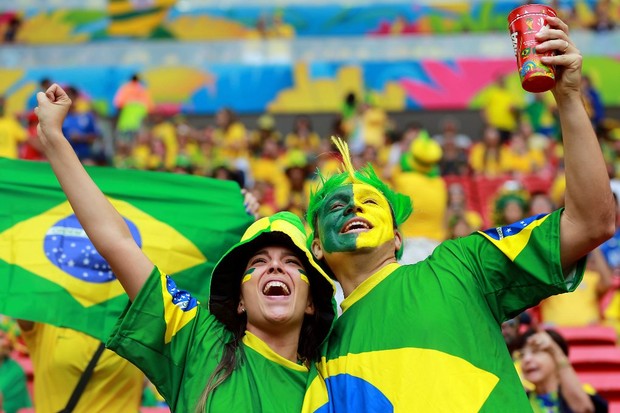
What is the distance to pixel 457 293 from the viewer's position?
11.1 feet

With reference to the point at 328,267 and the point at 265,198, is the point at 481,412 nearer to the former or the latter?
the point at 328,267

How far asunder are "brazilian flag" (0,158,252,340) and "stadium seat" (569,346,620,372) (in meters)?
2.84

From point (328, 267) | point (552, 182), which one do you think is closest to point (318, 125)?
point (552, 182)

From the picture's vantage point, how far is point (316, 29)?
22.1 meters

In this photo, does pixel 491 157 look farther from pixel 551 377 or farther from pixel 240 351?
pixel 240 351

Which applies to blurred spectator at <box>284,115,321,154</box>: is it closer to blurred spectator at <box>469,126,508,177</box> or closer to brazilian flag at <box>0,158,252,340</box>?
blurred spectator at <box>469,126,508,177</box>

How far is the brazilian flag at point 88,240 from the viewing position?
4496 millimetres

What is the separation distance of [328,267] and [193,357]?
64 cm

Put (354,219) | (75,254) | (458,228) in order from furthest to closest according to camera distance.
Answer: (458,228) → (75,254) → (354,219)

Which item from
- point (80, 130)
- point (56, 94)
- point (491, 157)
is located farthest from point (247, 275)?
point (491, 157)

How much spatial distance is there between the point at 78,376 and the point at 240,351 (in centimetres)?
116

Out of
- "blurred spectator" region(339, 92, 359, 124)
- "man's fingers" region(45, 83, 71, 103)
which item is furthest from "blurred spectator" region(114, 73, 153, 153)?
"man's fingers" region(45, 83, 71, 103)

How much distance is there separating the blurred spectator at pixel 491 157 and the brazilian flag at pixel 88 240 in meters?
9.40

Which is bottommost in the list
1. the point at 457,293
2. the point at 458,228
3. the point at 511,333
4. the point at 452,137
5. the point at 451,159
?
the point at 457,293
